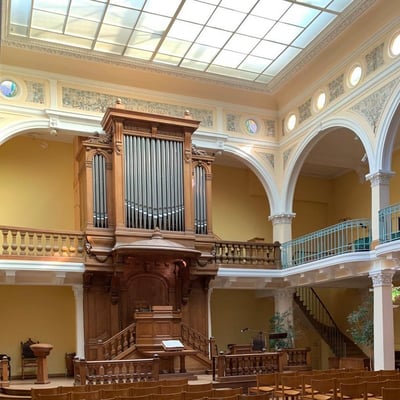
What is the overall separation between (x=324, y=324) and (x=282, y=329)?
345 cm

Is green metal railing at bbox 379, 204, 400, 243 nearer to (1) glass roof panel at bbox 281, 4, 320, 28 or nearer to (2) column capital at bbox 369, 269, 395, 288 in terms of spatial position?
(2) column capital at bbox 369, 269, 395, 288

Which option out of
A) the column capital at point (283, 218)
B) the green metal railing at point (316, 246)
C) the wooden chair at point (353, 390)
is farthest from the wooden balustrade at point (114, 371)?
the column capital at point (283, 218)

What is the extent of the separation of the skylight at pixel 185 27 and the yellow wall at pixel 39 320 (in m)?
7.28

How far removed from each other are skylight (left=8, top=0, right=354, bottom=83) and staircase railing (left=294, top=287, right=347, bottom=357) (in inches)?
308

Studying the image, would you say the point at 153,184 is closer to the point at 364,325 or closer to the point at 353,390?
the point at 364,325

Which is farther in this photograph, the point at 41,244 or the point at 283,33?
the point at 283,33

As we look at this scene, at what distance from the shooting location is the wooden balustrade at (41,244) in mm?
13516

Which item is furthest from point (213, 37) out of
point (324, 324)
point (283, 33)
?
point (324, 324)

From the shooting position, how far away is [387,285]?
1262cm

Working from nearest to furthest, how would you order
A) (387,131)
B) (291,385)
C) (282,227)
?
(291,385) < (387,131) < (282,227)

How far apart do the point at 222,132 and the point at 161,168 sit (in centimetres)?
283

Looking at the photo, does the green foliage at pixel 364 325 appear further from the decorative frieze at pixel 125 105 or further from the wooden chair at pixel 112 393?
the wooden chair at pixel 112 393

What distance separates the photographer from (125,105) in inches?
624

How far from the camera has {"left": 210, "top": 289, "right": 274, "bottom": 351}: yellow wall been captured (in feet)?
62.3
